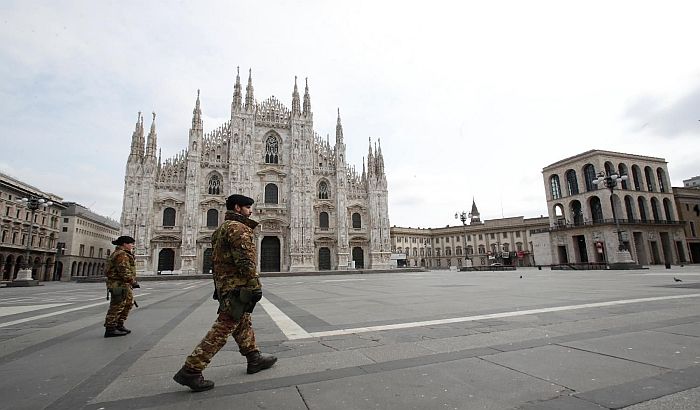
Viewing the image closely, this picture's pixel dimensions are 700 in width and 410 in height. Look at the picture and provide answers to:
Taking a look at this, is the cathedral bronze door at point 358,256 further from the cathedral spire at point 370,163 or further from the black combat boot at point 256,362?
the black combat boot at point 256,362

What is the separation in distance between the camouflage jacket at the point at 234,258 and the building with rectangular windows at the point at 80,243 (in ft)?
196

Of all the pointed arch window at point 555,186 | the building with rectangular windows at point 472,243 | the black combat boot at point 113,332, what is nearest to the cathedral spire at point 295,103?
the pointed arch window at point 555,186

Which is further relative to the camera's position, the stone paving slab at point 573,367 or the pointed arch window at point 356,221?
the pointed arch window at point 356,221

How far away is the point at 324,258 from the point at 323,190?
8.08 metres

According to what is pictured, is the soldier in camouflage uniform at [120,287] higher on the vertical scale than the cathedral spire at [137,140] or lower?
lower

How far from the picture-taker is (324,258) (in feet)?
129

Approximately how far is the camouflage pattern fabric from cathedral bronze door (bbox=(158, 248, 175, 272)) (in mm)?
32486

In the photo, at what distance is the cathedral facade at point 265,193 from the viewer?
3462 cm

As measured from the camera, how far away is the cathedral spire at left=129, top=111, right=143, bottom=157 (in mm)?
35188

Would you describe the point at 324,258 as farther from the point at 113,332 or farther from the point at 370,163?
the point at 113,332

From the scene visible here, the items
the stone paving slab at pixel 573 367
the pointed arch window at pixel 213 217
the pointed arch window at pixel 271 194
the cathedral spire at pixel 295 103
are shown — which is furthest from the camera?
the cathedral spire at pixel 295 103

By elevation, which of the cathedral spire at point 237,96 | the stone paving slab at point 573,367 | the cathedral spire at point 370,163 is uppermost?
the cathedral spire at point 237,96

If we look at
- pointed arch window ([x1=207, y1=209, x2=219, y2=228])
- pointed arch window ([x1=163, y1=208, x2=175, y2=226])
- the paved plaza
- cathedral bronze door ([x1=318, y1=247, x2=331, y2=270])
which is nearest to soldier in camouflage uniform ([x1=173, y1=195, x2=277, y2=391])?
the paved plaza

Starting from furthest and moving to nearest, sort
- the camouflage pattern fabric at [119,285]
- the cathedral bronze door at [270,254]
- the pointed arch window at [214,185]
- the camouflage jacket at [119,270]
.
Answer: the cathedral bronze door at [270,254] < the pointed arch window at [214,185] < the camouflage jacket at [119,270] < the camouflage pattern fabric at [119,285]
